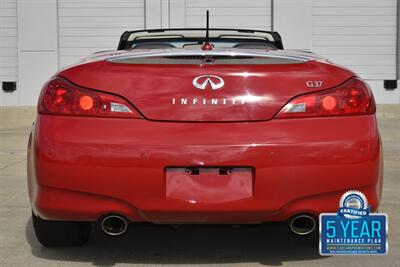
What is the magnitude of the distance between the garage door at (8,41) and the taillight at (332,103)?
47.7 feet

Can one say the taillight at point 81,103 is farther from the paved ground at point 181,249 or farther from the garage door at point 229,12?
the garage door at point 229,12

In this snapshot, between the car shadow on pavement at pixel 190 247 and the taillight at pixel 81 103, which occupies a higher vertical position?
the taillight at pixel 81 103

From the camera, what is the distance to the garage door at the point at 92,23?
664 inches

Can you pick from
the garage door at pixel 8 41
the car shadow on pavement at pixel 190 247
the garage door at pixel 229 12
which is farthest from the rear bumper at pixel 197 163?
the garage door at pixel 8 41

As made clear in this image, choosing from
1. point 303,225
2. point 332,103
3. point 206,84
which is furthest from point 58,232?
point 332,103

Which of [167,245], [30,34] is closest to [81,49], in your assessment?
[30,34]

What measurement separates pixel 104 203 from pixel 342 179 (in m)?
1.15

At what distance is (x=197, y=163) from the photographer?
3273 mm

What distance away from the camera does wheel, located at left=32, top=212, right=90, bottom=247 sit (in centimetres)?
387

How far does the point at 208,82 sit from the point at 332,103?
0.62m

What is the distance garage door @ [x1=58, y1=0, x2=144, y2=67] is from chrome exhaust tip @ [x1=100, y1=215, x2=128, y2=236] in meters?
13.7

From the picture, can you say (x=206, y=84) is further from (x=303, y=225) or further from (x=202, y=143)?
(x=303, y=225)

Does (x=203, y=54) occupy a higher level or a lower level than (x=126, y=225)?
higher

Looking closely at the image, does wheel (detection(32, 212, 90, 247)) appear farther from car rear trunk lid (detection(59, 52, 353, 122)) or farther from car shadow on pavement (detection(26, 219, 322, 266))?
car rear trunk lid (detection(59, 52, 353, 122))
